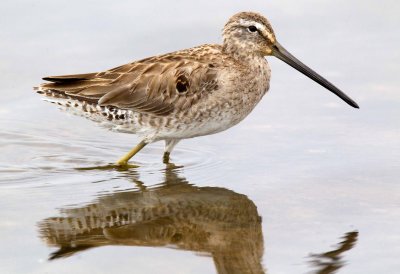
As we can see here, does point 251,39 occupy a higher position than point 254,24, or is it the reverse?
point 254,24

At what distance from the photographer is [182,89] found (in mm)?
9266

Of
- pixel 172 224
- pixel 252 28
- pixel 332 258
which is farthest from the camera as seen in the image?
pixel 252 28

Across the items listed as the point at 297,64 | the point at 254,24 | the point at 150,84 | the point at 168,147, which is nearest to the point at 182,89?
the point at 150,84

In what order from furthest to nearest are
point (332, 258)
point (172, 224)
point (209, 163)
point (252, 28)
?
point (252, 28) → point (209, 163) → point (172, 224) → point (332, 258)

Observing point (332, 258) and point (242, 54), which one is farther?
point (242, 54)

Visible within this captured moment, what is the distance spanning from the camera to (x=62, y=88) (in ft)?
31.0

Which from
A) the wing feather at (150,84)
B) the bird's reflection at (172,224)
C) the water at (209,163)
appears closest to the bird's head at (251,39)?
the wing feather at (150,84)

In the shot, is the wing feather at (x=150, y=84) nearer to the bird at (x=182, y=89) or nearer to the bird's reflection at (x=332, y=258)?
the bird at (x=182, y=89)

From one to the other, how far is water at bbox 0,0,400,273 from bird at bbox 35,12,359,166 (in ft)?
1.23

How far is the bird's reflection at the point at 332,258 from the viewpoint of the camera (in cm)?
678

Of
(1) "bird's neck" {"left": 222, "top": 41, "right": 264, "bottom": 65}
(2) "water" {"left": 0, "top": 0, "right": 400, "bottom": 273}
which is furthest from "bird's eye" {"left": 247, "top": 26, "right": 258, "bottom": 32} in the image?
(2) "water" {"left": 0, "top": 0, "right": 400, "bottom": 273}

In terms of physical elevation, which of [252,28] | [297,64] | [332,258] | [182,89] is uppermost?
[252,28]

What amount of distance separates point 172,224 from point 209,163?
1712 millimetres

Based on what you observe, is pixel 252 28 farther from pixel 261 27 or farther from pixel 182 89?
pixel 182 89
